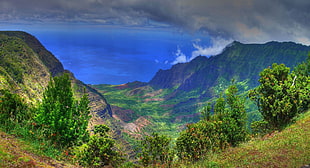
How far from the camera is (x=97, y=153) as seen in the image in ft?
97.5

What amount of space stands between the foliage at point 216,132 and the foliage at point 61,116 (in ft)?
54.0

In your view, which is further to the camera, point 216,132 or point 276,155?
point 216,132

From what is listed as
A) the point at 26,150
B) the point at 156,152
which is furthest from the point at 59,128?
the point at 156,152

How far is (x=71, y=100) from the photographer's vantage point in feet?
118

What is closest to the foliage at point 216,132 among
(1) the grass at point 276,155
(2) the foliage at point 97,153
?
(1) the grass at point 276,155

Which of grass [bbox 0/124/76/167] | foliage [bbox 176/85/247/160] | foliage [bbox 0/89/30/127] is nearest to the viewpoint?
grass [bbox 0/124/76/167]

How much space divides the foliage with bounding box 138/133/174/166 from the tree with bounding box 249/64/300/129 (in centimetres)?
2112

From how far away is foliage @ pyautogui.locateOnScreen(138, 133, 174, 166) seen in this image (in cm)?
3058

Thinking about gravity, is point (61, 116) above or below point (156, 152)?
above

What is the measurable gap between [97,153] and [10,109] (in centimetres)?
1633

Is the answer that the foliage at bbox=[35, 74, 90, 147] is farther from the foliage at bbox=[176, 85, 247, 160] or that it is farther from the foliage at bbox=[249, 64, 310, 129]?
the foliage at bbox=[249, 64, 310, 129]

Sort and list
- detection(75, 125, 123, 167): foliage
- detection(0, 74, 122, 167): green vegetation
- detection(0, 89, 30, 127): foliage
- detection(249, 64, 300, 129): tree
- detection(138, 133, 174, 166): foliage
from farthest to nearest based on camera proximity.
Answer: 1. detection(249, 64, 300, 129): tree
2. detection(0, 89, 30, 127): foliage
3. detection(138, 133, 174, 166): foliage
4. detection(0, 74, 122, 167): green vegetation
5. detection(75, 125, 123, 167): foliage

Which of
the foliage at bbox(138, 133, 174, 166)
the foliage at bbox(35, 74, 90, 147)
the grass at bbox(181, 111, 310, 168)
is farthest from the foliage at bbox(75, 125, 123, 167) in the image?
the grass at bbox(181, 111, 310, 168)

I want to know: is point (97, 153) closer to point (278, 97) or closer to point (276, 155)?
point (276, 155)
